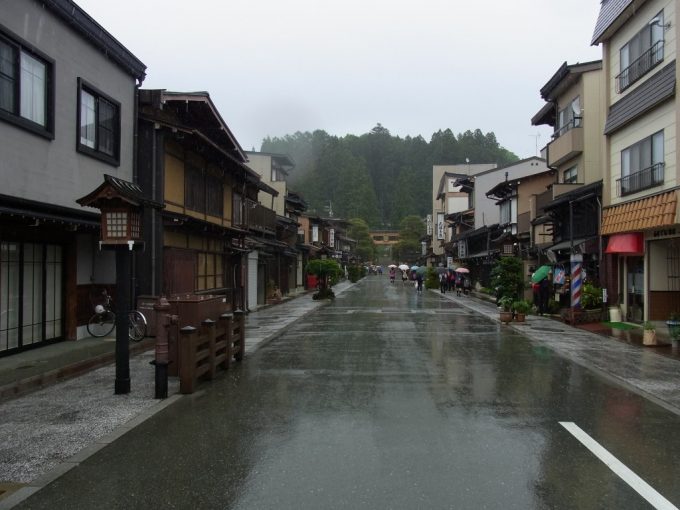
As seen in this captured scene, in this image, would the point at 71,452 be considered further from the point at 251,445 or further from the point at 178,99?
the point at 178,99

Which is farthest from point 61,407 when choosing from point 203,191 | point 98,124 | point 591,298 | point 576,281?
point 591,298

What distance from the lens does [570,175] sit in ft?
86.5

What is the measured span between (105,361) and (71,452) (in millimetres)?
5723

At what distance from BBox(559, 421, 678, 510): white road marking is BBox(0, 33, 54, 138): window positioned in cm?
1097

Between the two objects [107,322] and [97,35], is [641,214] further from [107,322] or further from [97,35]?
[97,35]

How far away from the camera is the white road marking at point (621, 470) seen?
4609 millimetres

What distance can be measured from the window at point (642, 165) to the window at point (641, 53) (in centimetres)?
230

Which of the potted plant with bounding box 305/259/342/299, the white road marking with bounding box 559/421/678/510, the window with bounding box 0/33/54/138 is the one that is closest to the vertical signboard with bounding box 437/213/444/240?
the potted plant with bounding box 305/259/342/299

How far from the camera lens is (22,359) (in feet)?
35.0

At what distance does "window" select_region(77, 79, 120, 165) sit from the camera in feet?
43.8

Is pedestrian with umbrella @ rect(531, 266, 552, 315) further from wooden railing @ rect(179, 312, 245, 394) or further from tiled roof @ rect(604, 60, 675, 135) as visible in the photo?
wooden railing @ rect(179, 312, 245, 394)

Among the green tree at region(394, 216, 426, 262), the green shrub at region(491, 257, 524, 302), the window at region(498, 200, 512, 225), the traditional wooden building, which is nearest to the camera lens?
the traditional wooden building

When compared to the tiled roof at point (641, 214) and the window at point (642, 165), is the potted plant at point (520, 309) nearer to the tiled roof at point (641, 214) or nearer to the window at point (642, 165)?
the tiled roof at point (641, 214)

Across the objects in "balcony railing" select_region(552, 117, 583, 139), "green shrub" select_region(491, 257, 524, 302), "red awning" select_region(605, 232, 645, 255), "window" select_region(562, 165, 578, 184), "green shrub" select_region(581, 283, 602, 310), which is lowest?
"green shrub" select_region(581, 283, 602, 310)
